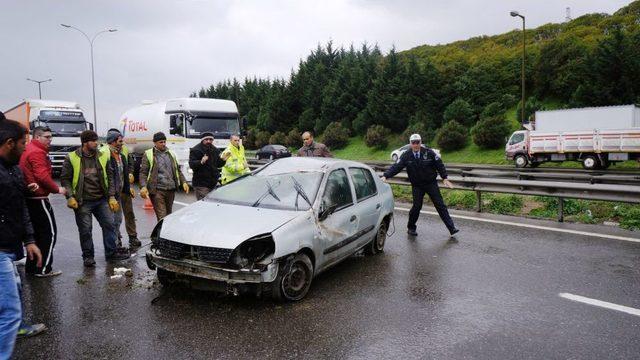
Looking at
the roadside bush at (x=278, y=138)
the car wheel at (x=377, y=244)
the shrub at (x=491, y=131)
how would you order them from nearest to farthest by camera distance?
the car wheel at (x=377, y=244) < the shrub at (x=491, y=131) < the roadside bush at (x=278, y=138)

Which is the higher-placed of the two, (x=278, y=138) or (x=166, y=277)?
(x=278, y=138)

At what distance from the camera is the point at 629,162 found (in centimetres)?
2534

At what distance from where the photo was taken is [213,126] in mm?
15742

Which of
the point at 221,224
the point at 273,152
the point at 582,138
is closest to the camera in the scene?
the point at 221,224

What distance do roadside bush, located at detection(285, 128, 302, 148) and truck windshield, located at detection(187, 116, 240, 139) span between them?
3075 centimetres

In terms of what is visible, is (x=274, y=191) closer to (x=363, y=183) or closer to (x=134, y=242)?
(x=363, y=183)

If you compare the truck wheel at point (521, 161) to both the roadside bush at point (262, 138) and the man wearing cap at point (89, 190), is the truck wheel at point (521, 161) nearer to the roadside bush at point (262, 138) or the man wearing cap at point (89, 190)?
the man wearing cap at point (89, 190)

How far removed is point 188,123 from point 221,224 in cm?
1115

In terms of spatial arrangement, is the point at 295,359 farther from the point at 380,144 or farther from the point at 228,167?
the point at 380,144

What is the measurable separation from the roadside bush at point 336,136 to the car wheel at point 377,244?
1410 inches

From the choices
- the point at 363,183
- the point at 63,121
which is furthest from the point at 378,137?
the point at 363,183

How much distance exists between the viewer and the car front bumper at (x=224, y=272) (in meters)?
4.42

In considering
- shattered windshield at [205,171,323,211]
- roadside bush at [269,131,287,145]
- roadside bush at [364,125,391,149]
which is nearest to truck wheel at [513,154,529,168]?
roadside bush at [364,125,391,149]

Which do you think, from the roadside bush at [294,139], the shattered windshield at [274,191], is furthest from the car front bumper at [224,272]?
the roadside bush at [294,139]
